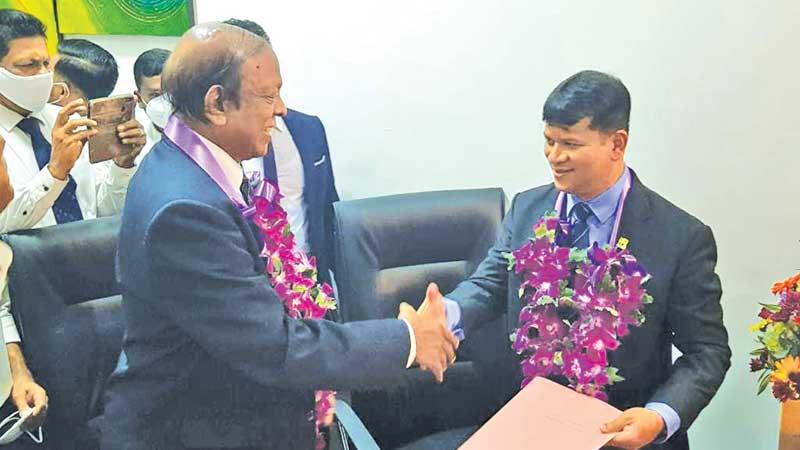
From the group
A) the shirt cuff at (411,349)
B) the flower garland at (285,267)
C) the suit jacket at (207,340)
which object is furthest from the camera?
the flower garland at (285,267)

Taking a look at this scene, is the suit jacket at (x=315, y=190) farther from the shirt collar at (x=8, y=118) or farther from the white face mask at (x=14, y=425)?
the white face mask at (x=14, y=425)

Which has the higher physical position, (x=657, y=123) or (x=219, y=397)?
(x=657, y=123)

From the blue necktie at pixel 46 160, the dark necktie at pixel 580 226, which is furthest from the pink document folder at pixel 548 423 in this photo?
the blue necktie at pixel 46 160

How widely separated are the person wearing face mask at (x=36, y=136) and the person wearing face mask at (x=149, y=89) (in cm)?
25

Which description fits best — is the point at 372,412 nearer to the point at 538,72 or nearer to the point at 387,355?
the point at 387,355

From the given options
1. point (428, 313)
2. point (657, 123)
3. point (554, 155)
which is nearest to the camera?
point (428, 313)

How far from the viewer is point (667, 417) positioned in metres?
1.47

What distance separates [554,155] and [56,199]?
1.31 meters

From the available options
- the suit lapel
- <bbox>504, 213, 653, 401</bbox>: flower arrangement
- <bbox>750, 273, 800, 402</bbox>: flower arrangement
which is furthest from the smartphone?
<bbox>750, 273, 800, 402</bbox>: flower arrangement

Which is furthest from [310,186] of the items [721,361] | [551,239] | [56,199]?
[721,361]

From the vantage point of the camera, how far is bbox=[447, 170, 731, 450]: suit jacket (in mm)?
1526

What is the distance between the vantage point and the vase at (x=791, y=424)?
165 cm

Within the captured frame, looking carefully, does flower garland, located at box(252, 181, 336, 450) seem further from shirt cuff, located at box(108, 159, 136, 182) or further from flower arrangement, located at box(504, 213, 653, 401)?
shirt cuff, located at box(108, 159, 136, 182)

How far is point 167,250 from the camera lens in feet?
3.84
